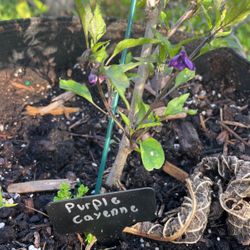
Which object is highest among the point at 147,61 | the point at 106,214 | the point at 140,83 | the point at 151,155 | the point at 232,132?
the point at 147,61

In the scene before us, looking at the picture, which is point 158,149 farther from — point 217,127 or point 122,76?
point 217,127

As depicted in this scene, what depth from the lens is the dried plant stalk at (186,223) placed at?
4.49ft

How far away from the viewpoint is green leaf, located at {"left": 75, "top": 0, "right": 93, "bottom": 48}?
3.59ft

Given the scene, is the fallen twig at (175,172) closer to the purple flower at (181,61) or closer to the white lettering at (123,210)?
the white lettering at (123,210)

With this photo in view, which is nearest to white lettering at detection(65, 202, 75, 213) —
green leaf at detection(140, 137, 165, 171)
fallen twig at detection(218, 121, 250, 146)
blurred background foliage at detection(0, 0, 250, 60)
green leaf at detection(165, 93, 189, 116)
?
green leaf at detection(140, 137, 165, 171)

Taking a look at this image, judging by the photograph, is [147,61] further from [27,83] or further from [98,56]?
[27,83]

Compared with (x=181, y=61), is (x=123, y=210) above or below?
below

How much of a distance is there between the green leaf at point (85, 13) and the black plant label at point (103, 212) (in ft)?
1.31

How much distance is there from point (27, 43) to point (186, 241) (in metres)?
0.95

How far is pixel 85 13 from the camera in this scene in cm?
111

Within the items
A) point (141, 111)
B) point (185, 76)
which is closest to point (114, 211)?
point (141, 111)

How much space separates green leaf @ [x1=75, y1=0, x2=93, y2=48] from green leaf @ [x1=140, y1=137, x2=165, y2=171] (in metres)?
0.31

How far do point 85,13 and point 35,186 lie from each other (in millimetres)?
611

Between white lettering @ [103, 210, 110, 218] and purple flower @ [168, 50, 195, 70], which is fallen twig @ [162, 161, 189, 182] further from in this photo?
purple flower @ [168, 50, 195, 70]
